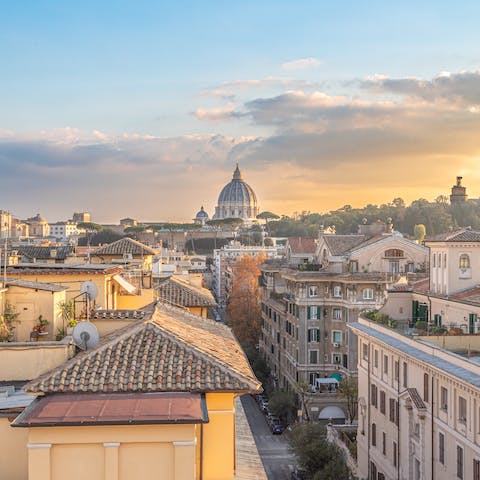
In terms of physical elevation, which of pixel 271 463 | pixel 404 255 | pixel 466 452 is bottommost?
pixel 271 463

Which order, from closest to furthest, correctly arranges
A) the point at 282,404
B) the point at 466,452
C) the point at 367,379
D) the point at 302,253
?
1. the point at 466,452
2. the point at 367,379
3. the point at 282,404
4. the point at 302,253

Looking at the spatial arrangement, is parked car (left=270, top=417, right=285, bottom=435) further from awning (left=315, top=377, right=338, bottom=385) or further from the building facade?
the building facade

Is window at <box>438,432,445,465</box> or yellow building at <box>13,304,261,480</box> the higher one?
yellow building at <box>13,304,261,480</box>

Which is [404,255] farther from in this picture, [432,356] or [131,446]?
[131,446]

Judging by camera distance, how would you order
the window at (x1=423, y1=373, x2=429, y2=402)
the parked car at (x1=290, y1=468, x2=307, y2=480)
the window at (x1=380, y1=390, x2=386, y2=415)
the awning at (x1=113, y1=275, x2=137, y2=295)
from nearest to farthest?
the awning at (x1=113, y1=275, x2=137, y2=295), the window at (x1=423, y1=373, x2=429, y2=402), the window at (x1=380, y1=390, x2=386, y2=415), the parked car at (x1=290, y1=468, x2=307, y2=480)

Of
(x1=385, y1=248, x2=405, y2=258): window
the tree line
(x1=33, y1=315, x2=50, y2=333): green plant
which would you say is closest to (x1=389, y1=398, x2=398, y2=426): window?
(x1=33, y1=315, x2=50, y2=333): green plant

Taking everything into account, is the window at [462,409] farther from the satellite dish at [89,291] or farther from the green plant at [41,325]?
the green plant at [41,325]

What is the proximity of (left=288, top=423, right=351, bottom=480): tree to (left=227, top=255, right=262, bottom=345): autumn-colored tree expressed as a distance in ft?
103

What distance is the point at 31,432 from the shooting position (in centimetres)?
870

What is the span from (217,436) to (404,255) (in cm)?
3385

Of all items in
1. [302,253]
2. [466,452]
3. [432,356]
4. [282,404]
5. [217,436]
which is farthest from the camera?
[302,253]

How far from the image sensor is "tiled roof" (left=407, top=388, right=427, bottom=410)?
72.2 feet

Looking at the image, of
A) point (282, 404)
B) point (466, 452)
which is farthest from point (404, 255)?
point (466, 452)

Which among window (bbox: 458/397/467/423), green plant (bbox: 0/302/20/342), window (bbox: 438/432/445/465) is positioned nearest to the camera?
green plant (bbox: 0/302/20/342)
